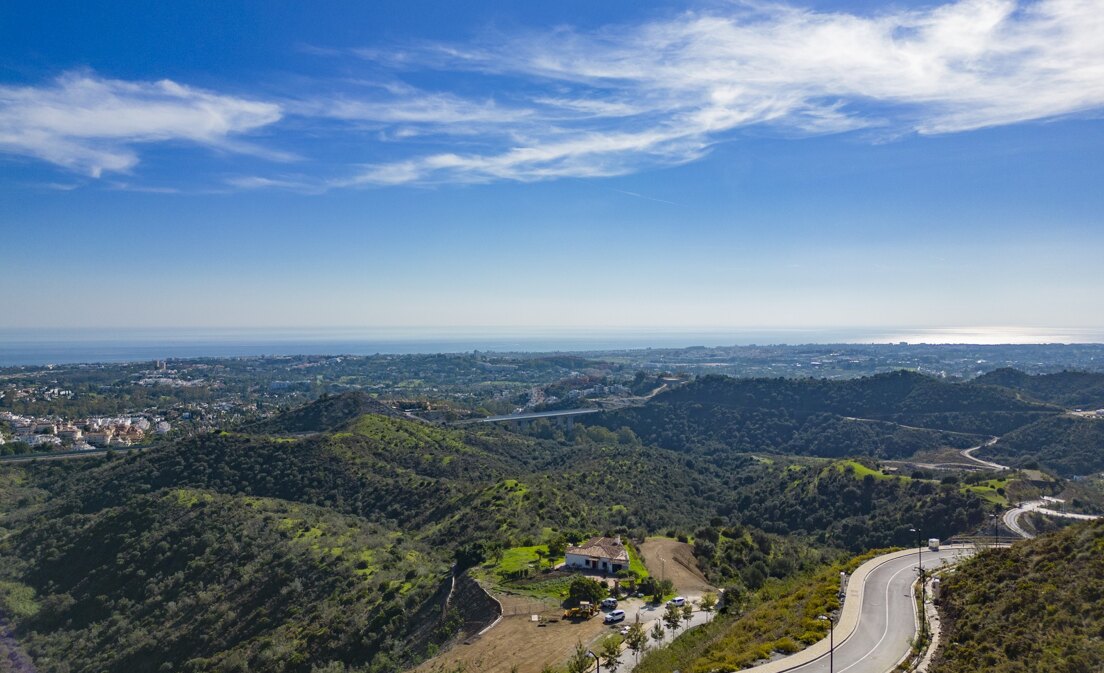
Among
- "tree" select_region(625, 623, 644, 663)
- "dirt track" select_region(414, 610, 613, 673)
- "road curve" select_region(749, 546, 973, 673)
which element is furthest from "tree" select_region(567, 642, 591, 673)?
"road curve" select_region(749, 546, 973, 673)

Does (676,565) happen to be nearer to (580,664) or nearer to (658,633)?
(658,633)

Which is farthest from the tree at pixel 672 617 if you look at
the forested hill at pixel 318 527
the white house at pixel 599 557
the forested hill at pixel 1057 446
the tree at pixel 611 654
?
the forested hill at pixel 1057 446

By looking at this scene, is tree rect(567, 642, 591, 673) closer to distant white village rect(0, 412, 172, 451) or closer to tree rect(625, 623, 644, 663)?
tree rect(625, 623, 644, 663)

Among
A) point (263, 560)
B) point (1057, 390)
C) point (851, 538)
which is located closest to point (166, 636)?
point (263, 560)

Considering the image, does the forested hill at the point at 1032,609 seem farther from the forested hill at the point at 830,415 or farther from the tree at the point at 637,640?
the forested hill at the point at 830,415

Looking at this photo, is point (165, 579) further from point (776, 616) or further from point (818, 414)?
point (818, 414)

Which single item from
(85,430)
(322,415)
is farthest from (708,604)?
(85,430)
